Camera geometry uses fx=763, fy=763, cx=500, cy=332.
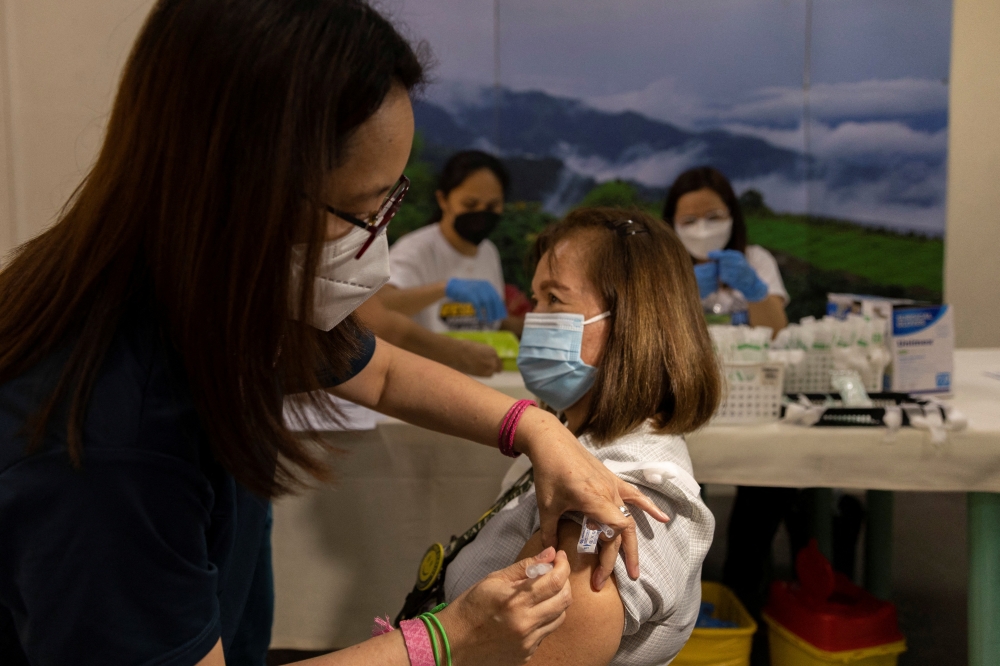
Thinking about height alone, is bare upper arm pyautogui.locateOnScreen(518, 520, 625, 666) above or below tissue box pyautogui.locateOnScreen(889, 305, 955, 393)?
below

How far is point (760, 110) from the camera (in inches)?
214

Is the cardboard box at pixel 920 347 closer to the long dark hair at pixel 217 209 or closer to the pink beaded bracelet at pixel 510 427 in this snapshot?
the pink beaded bracelet at pixel 510 427

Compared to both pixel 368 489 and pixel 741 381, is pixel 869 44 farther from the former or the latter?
pixel 368 489

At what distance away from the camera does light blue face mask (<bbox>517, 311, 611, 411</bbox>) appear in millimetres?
1505

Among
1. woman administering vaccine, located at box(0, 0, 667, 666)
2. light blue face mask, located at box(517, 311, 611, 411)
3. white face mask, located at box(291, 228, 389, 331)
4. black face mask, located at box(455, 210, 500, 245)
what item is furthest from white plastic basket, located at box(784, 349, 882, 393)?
black face mask, located at box(455, 210, 500, 245)

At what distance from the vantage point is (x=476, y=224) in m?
3.98

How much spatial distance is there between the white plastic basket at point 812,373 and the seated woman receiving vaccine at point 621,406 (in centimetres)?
88

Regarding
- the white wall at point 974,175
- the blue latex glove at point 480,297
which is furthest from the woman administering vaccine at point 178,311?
the white wall at point 974,175

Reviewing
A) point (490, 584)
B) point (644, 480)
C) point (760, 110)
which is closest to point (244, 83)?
point (490, 584)

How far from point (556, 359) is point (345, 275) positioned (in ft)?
2.19

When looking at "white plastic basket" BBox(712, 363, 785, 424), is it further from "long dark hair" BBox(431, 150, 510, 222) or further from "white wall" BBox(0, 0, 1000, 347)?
"white wall" BBox(0, 0, 1000, 347)

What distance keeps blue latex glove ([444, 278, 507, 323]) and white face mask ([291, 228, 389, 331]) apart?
2.07 meters

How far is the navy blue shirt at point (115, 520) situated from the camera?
0.70m

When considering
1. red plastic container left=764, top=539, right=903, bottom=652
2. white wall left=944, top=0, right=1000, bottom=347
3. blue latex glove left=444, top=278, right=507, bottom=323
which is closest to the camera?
red plastic container left=764, top=539, right=903, bottom=652
